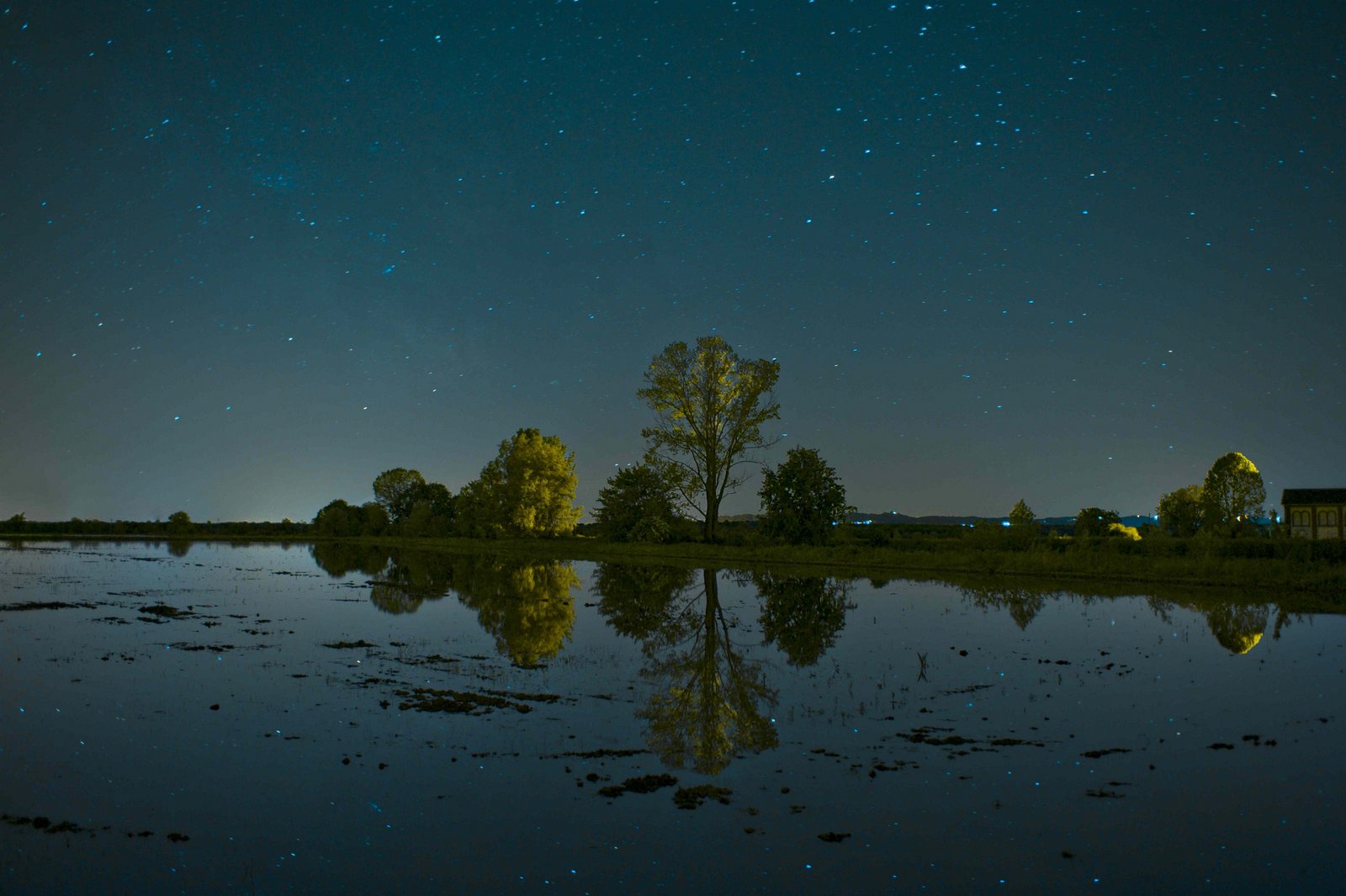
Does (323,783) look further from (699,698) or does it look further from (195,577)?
(195,577)

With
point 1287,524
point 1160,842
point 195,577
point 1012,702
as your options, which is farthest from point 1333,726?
point 1287,524

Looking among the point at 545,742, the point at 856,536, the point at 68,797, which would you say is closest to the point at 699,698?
the point at 545,742

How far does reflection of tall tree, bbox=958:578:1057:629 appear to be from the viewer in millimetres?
21780

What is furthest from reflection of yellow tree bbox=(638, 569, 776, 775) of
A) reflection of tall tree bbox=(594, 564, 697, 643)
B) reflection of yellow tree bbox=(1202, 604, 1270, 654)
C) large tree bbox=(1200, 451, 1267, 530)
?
large tree bbox=(1200, 451, 1267, 530)

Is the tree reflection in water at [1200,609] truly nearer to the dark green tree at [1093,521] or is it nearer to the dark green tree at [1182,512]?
the dark green tree at [1093,521]

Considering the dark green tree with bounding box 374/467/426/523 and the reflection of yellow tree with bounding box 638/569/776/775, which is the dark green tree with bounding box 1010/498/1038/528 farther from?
the dark green tree with bounding box 374/467/426/523

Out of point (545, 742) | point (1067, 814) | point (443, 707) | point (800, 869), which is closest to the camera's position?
point (800, 869)

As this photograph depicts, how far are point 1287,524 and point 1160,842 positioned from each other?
241 ft

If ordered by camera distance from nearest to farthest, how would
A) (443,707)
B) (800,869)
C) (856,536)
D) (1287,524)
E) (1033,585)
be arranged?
(800,869), (443,707), (1033,585), (856,536), (1287,524)

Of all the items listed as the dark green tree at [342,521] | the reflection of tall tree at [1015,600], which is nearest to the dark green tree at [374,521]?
the dark green tree at [342,521]

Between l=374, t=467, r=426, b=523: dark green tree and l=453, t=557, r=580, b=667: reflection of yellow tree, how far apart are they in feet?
235

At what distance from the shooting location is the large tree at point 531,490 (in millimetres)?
71562

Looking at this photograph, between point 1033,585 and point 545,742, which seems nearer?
point 545,742

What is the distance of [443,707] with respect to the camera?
11469mm
